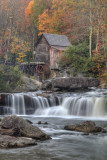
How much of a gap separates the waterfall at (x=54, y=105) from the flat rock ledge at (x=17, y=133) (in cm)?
898

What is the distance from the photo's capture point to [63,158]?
22.7ft

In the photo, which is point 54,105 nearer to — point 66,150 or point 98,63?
point 98,63

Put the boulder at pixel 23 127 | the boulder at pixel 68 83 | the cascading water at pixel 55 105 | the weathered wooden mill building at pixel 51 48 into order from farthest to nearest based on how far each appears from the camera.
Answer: the weathered wooden mill building at pixel 51 48 < the boulder at pixel 68 83 < the cascading water at pixel 55 105 < the boulder at pixel 23 127

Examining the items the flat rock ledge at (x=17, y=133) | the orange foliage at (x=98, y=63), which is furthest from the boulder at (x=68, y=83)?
the flat rock ledge at (x=17, y=133)

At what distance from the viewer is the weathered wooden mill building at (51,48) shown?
113ft

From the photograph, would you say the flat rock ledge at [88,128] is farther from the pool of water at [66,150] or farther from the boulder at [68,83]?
the boulder at [68,83]

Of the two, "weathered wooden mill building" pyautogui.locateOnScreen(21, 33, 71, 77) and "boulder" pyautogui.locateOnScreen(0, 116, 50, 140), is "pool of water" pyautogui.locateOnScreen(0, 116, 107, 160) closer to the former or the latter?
"boulder" pyautogui.locateOnScreen(0, 116, 50, 140)

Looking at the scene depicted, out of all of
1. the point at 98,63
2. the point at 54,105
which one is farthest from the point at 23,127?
the point at 98,63

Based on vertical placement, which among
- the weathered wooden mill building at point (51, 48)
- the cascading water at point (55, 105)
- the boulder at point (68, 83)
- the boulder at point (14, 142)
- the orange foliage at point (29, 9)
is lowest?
the cascading water at point (55, 105)

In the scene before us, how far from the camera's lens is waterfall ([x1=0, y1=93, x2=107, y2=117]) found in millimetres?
17998

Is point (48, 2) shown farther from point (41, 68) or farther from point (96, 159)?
point (96, 159)

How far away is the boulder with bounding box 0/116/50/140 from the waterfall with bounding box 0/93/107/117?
8945mm

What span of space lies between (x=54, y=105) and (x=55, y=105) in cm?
8

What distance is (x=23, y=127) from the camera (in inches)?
363
